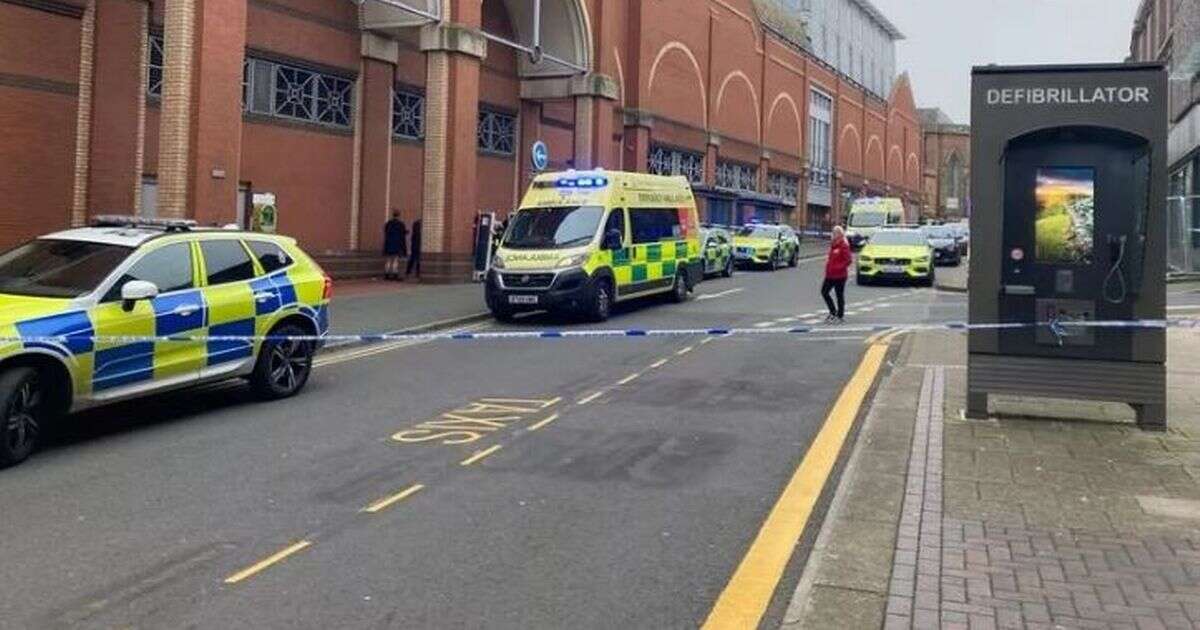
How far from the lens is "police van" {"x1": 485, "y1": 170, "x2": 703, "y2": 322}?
1667 centimetres

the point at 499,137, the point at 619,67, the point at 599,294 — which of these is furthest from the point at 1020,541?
the point at 619,67

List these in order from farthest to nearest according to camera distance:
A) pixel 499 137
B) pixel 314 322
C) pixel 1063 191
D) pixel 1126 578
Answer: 1. pixel 499 137
2. pixel 314 322
3. pixel 1063 191
4. pixel 1126 578

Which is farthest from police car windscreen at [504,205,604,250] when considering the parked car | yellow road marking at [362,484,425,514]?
the parked car

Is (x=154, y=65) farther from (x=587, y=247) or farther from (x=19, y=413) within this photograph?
(x=19, y=413)

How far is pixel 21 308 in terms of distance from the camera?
7.48m

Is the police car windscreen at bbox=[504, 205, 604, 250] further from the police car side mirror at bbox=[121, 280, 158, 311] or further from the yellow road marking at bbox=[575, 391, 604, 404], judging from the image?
the police car side mirror at bbox=[121, 280, 158, 311]

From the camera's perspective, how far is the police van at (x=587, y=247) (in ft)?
54.7

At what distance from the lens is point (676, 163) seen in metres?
41.0

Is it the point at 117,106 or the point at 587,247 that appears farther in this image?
the point at 117,106

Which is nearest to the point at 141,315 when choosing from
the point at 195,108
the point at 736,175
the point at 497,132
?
the point at 195,108

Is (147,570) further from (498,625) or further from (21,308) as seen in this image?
(21,308)

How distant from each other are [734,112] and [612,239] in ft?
103

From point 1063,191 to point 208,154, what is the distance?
46.3 ft

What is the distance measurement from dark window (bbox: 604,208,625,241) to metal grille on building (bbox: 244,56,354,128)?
27.6ft
